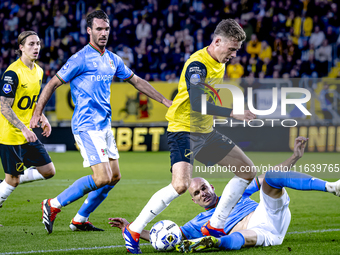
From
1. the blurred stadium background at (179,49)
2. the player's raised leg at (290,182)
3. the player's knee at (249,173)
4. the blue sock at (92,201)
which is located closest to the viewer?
the player's raised leg at (290,182)

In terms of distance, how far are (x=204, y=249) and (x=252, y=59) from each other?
42.0 feet

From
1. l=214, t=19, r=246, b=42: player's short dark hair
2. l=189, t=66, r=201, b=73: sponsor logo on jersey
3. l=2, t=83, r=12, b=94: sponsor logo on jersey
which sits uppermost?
l=214, t=19, r=246, b=42: player's short dark hair

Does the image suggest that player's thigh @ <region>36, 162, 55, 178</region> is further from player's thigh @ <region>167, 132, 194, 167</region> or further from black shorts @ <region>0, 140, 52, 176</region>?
player's thigh @ <region>167, 132, 194, 167</region>

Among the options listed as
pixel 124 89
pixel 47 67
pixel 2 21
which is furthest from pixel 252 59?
pixel 2 21

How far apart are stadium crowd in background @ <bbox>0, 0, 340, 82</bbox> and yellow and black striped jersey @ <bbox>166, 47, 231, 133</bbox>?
11.3 metres

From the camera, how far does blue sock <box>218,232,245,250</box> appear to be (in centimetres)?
392

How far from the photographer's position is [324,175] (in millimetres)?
5676

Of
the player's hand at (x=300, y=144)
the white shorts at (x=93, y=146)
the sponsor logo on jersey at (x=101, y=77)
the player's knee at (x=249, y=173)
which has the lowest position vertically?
the player's knee at (x=249, y=173)

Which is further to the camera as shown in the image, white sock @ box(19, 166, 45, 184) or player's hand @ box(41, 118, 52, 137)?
white sock @ box(19, 166, 45, 184)

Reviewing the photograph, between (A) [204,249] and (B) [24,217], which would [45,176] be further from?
(A) [204,249]

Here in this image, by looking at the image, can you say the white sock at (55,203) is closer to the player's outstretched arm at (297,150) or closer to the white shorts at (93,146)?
the white shorts at (93,146)

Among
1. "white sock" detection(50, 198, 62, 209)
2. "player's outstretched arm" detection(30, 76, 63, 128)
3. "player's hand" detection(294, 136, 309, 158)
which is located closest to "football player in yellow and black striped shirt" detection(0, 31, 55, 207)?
"player's outstretched arm" detection(30, 76, 63, 128)

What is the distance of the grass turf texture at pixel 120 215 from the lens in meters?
4.30

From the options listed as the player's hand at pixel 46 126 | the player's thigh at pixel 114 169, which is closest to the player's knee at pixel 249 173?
the player's thigh at pixel 114 169
